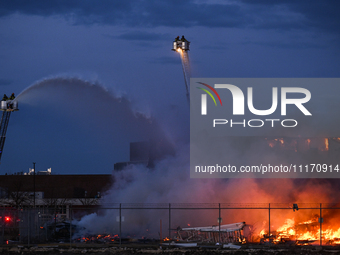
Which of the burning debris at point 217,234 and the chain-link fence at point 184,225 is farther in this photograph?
the burning debris at point 217,234

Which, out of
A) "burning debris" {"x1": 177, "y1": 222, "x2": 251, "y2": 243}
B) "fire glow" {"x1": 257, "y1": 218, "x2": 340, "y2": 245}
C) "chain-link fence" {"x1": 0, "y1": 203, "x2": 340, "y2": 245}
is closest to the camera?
"fire glow" {"x1": 257, "y1": 218, "x2": 340, "y2": 245}

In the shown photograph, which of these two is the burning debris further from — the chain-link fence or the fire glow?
the fire glow

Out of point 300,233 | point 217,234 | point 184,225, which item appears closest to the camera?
point 217,234

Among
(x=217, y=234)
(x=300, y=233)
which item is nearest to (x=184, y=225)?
(x=217, y=234)

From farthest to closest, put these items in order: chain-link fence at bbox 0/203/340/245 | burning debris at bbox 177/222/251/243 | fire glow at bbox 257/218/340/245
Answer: burning debris at bbox 177/222/251/243, chain-link fence at bbox 0/203/340/245, fire glow at bbox 257/218/340/245

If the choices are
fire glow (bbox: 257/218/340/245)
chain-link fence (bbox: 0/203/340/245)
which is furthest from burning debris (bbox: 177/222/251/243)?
fire glow (bbox: 257/218/340/245)

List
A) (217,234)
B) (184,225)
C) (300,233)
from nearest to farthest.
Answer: (217,234)
(300,233)
(184,225)

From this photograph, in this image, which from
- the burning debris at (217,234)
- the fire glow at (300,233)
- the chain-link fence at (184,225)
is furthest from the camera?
the burning debris at (217,234)

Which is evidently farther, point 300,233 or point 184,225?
point 184,225

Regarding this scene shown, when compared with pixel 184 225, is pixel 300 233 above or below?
below

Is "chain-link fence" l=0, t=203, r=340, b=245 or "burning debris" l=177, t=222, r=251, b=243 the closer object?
"chain-link fence" l=0, t=203, r=340, b=245

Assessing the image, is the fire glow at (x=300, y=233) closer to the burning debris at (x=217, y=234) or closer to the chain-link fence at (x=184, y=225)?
the chain-link fence at (x=184, y=225)

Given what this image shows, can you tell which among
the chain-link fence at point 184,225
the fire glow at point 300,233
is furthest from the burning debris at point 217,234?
the fire glow at point 300,233

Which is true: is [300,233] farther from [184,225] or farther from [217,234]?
[184,225]
